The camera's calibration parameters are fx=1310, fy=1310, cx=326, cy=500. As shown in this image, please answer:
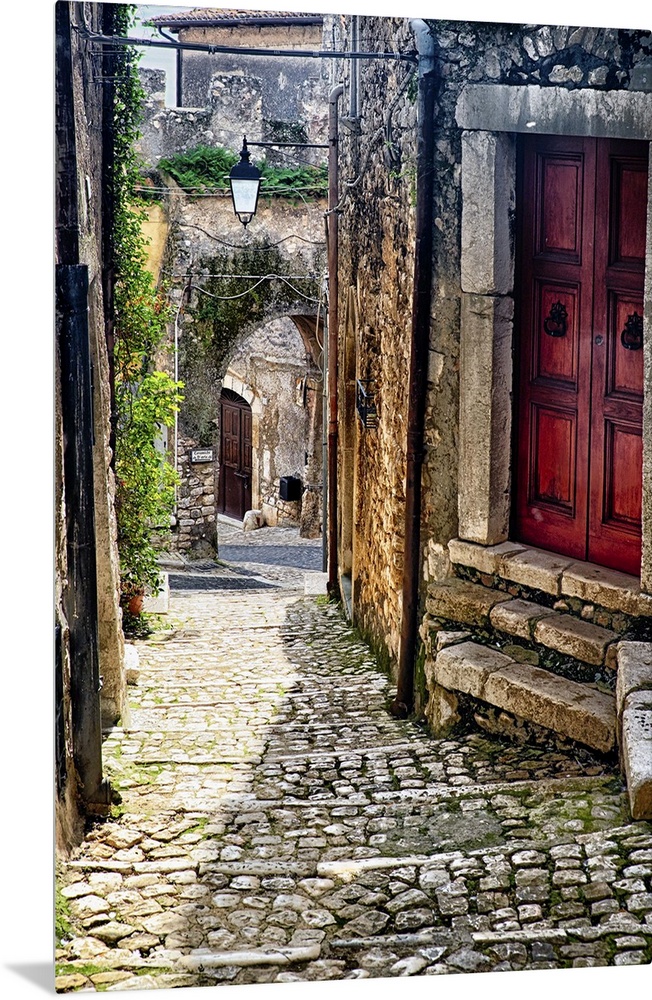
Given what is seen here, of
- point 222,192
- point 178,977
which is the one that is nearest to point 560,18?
point 178,977

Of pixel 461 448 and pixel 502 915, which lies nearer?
pixel 502 915

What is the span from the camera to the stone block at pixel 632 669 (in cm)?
368

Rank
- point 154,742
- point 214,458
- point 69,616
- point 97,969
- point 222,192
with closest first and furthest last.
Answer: point 97,969 → point 69,616 → point 154,742 → point 222,192 → point 214,458

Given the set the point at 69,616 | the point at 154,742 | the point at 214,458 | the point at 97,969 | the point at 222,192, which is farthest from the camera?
the point at 214,458

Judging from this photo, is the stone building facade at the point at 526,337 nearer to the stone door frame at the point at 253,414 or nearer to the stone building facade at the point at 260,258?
the stone building facade at the point at 260,258

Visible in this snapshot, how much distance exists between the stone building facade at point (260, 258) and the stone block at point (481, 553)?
2.92 m

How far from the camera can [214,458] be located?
13039mm

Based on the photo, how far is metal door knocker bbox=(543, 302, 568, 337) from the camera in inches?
161

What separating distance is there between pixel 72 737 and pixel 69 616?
1.16 ft

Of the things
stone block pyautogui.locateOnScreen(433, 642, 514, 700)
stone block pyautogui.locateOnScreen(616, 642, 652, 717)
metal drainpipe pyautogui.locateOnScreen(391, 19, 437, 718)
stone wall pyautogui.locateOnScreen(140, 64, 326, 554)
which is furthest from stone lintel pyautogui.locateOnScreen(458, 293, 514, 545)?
stone wall pyautogui.locateOnScreen(140, 64, 326, 554)

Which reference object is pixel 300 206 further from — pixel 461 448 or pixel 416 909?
pixel 416 909

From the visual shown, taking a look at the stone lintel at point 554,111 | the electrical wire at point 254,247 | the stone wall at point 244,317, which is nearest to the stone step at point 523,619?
the stone lintel at point 554,111

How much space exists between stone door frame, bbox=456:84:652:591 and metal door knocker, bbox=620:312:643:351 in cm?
49

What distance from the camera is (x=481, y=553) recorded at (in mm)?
4375
